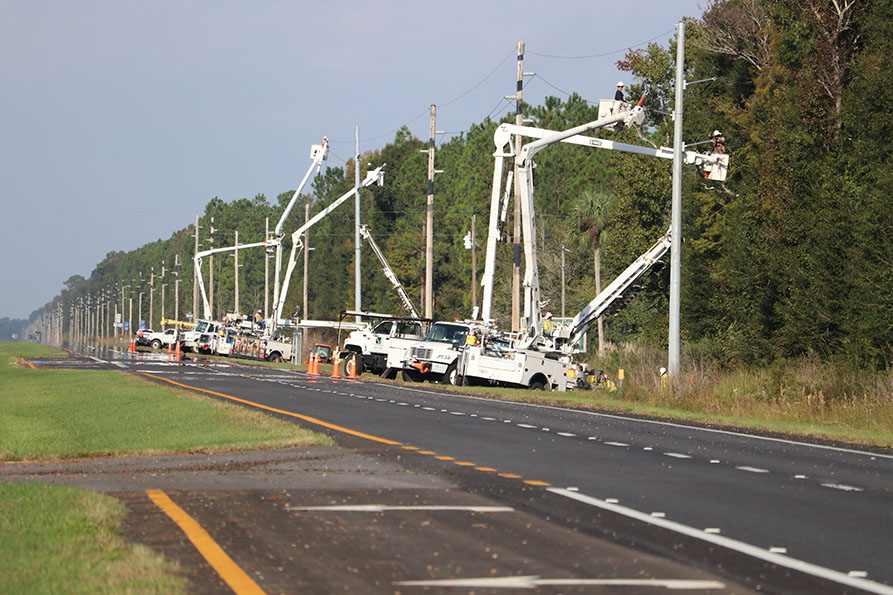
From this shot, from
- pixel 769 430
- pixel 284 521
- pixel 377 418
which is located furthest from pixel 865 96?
pixel 284 521

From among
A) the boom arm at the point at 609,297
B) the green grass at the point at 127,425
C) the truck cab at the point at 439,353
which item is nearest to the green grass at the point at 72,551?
the green grass at the point at 127,425

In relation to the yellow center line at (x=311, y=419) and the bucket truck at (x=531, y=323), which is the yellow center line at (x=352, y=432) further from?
the bucket truck at (x=531, y=323)

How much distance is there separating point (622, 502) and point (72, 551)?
5120 millimetres

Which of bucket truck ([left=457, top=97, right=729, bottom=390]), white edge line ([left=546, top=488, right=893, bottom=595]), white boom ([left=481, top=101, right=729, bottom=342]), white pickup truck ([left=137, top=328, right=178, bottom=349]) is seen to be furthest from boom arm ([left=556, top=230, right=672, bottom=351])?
white pickup truck ([left=137, top=328, right=178, bottom=349])

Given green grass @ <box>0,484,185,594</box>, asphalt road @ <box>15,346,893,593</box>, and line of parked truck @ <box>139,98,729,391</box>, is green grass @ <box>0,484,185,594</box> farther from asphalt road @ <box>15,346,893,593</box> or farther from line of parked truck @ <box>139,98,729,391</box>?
line of parked truck @ <box>139,98,729,391</box>

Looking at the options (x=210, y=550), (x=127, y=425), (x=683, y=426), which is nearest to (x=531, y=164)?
(x=683, y=426)

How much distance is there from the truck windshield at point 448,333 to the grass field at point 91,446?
33.2 feet

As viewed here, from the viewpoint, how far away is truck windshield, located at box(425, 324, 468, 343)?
38.3m

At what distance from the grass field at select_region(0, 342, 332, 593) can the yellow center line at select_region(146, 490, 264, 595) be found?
1.08 feet

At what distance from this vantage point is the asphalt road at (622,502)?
7.75 meters

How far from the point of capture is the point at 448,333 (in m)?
38.6

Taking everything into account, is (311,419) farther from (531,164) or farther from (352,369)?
(352,369)

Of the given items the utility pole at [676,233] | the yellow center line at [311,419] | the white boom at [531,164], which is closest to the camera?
the yellow center line at [311,419]

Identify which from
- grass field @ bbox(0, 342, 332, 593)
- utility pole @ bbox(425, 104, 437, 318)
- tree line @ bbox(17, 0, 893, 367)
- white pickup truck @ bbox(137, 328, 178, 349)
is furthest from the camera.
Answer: white pickup truck @ bbox(137, 328, 178, 349)
